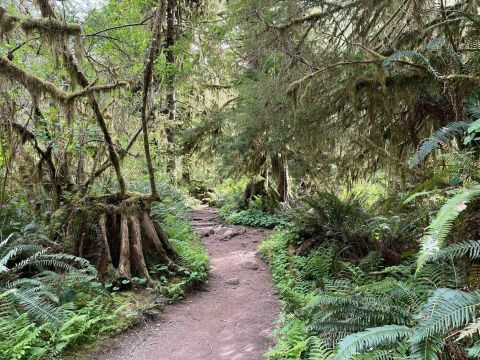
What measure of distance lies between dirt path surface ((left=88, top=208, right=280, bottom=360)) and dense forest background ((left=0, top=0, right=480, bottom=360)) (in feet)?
1.00

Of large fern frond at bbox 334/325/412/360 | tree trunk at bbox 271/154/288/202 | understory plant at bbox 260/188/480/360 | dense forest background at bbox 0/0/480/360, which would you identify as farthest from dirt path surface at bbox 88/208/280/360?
tree trunk at bbox 271/154/288/202

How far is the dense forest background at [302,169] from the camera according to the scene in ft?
11.7

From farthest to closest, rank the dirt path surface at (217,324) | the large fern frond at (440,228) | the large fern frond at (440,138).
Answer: the dirt path surface at (217,324) → the large fern frond at (440,138) → the large fern frond at (440,228)

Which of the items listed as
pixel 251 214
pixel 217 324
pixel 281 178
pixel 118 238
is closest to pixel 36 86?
pixel 118 238

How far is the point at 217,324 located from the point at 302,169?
538cm

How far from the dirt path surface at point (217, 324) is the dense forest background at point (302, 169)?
1.00 ft

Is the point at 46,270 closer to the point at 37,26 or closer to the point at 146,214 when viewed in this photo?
the point at 146,214

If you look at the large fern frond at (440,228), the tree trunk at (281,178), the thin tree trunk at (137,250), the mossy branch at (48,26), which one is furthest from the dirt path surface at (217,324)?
the tree trunk at (281,178)

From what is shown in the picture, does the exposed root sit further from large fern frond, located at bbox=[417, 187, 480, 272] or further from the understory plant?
large fern frond, located at bbox=[417, 187, 480, 272]

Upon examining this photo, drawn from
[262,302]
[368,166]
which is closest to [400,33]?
[368,166]

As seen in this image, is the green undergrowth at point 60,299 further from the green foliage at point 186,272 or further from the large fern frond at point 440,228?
the large fern frond at point 440,228

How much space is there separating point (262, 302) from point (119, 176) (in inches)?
131

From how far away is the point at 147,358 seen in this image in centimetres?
420

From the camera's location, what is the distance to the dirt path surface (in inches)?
168
